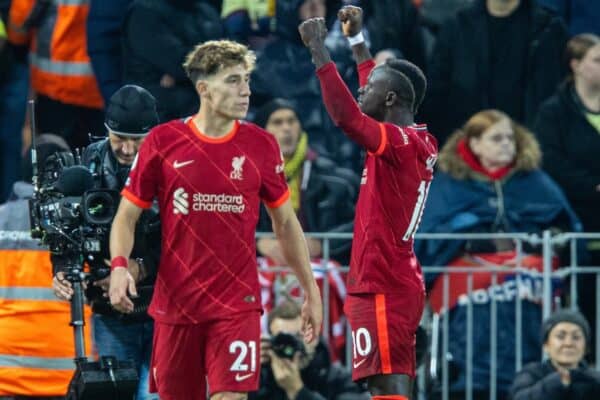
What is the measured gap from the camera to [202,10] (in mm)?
14258

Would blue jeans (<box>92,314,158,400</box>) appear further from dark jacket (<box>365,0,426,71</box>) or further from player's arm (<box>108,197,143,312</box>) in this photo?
dark jacket (<box>365,0,426,71</box>)

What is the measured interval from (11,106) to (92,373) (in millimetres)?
4754

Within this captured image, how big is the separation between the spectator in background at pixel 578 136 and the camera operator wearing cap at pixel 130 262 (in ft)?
13.4

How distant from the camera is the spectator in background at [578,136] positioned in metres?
14.1

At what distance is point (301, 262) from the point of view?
989 centimetres

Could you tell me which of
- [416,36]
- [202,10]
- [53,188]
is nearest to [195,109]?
[202,10]

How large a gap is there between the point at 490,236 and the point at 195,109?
232 cm

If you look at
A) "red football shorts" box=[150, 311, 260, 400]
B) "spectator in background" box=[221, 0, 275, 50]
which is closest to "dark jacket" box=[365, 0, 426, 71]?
"spectator in background" box=[221, 0, 275, 50]

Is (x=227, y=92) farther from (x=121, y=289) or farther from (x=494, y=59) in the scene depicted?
(x=494, y=59)

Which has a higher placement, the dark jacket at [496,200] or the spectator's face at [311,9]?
the spectator's face at [311,9]

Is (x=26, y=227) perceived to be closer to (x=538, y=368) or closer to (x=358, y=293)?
(x=358, y=293)

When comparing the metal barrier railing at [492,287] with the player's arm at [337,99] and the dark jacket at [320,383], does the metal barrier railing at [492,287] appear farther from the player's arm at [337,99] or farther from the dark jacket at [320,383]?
the player's arm at [337,99]

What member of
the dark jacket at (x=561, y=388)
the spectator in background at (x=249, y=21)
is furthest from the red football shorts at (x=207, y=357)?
the spectator in background at (x=249, y=21)

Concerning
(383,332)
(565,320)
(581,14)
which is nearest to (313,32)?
(383,332)
